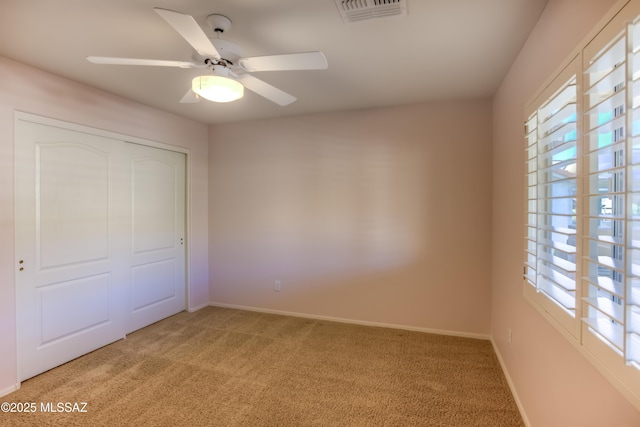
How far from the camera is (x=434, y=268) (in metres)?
3.18

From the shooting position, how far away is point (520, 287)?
2039 millimetres

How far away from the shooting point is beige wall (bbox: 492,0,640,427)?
1.14 m

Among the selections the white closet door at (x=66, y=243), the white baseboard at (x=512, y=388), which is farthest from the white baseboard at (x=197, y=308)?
the white baseboard at (x=512, y=388)

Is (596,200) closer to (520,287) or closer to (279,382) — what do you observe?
(520,287)

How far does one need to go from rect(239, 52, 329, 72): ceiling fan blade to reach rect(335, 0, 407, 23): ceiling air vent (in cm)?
31

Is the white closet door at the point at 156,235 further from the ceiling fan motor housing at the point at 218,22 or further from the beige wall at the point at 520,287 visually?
the beige wall at the point at 520,287

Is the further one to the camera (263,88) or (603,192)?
(263,88)

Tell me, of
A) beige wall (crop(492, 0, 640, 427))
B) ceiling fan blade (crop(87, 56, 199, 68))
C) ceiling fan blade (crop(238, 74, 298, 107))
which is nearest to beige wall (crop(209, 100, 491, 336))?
beige wall (crop(492, 0, 640, 427))

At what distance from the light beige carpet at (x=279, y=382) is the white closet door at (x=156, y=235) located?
340 mm

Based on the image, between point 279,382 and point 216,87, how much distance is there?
2100 millimetres

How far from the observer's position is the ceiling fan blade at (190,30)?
123 cm

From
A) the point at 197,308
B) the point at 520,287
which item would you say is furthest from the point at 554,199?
the point at 197,308

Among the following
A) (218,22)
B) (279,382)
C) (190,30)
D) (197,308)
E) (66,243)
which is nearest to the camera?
(190,30)

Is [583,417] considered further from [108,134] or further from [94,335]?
[108,134]
